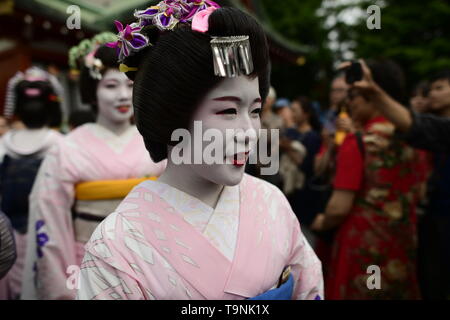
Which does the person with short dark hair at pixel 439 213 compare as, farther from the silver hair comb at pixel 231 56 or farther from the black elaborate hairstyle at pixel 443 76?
the silver hair comb at pixel 231 56

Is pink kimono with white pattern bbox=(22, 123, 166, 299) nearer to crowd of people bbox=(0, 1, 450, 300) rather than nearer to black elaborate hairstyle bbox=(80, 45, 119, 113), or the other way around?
crowd of people bbox=(0, 1, 450, 300)

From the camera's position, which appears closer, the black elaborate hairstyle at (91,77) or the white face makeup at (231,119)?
the white face makeup at (231,119)

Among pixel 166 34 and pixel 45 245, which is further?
pixel 45 245

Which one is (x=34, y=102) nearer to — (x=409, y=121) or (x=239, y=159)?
(x=239, y=159)

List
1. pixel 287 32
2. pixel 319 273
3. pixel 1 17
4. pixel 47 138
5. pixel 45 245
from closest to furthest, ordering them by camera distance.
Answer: pixel 319 273 → pixel 45 245 → pixel 47 138 → pixel 1 17 → pixel 287 32

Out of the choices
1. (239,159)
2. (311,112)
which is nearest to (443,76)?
(311,112)

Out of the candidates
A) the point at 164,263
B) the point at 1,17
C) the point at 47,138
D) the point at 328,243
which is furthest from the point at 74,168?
the point at 1,17

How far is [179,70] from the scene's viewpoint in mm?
1210

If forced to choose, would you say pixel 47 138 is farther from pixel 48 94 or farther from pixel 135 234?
pixel 135 234

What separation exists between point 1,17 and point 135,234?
17.9ft

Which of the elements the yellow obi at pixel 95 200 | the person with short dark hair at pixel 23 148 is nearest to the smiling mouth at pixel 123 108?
the yellow obi at pixel 95 200

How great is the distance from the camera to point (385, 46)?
39.7 ft

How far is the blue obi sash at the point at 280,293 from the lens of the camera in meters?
1.32

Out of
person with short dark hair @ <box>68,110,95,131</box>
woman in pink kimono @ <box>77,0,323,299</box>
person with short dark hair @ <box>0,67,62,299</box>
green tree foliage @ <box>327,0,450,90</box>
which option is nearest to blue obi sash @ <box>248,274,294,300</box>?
Result: woman in pink kimono @ <box>77,0,323,299</box>
